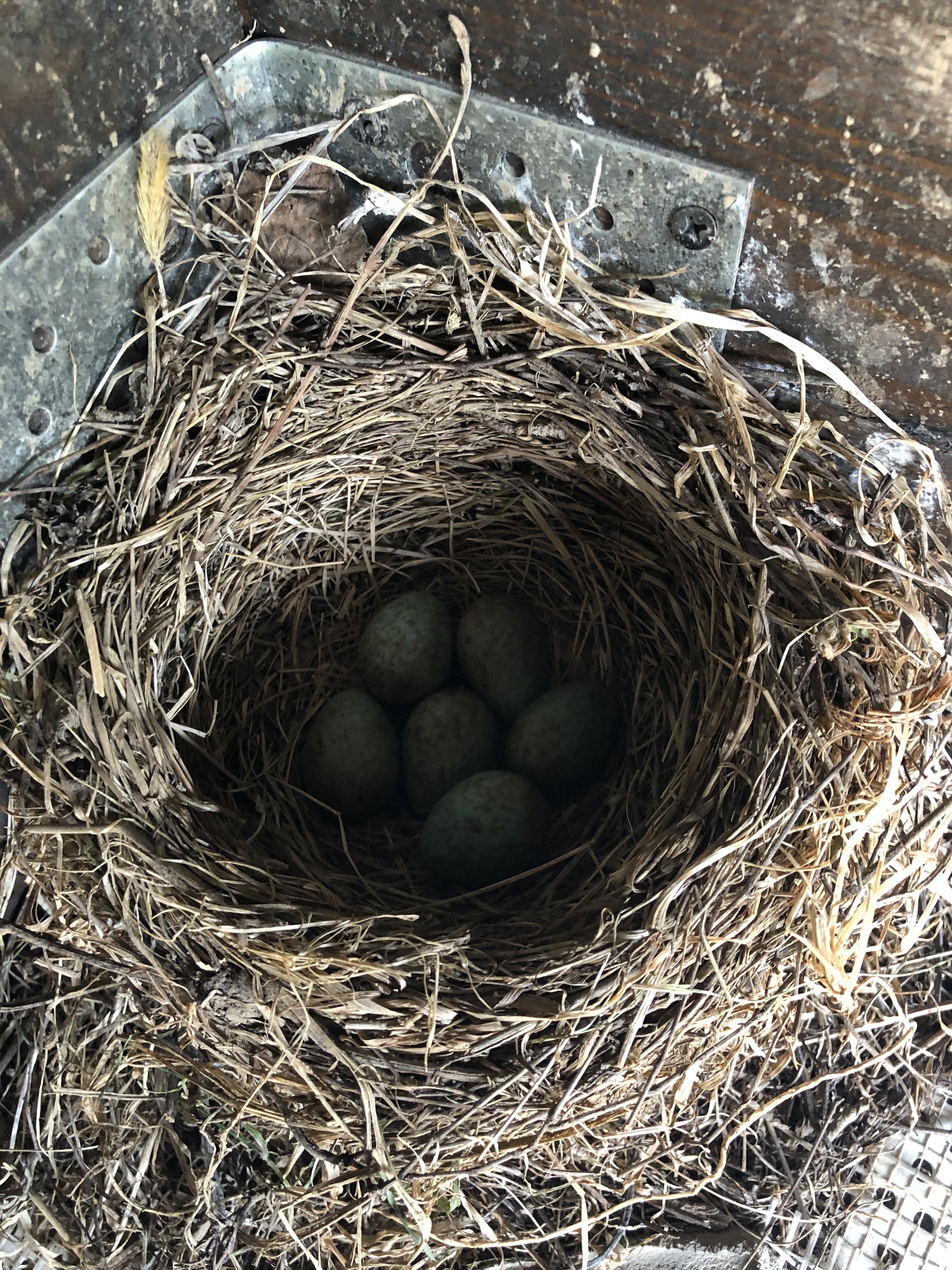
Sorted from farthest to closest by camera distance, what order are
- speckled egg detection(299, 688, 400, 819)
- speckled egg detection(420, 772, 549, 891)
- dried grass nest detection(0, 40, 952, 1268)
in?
1. speckled egg detection(299, 688, 400, 819)
2. speckled egg detection(420, 772, 549, 891)
3. dried grass nest detection(0, 40, 952, 1268)

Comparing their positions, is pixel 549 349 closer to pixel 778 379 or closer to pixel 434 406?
pixel 434 406

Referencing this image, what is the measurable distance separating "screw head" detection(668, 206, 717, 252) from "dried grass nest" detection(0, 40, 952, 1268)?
87 mm

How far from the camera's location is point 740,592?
3.69 feet

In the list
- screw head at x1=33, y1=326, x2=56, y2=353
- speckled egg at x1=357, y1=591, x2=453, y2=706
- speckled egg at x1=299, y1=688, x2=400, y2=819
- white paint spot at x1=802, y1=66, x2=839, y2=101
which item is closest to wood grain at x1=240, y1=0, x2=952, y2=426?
white paint spot at x1=802, y1=66, x2=839, y2=101

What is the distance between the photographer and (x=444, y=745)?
1.38 m

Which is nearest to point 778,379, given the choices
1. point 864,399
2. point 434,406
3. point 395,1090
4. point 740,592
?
point 864,399

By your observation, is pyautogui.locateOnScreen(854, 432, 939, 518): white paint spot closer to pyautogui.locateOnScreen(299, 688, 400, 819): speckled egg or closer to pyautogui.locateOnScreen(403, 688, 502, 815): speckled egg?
pyautogui.locateOnScreen(403, 688, 502, 815): speckled egg

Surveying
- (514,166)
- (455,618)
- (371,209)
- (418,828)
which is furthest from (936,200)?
(418,828)

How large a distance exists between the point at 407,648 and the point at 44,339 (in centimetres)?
62

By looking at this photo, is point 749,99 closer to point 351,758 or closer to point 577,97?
point 577,97

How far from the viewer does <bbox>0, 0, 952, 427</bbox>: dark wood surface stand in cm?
89

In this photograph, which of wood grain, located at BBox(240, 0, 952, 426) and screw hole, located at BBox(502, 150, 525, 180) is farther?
screw hole, located at BBox(502, 150, 525, 180)

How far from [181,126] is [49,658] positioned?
0.65m

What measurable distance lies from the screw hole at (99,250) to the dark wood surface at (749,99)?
68 mm
